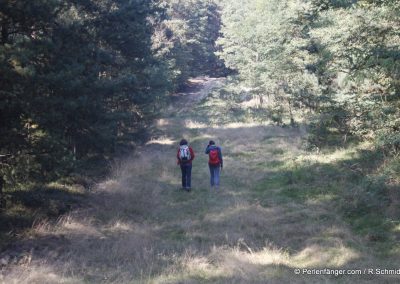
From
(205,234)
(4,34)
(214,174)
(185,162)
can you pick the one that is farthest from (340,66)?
(4,34)

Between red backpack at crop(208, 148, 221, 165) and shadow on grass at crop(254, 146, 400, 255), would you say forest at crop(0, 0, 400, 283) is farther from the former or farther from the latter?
red backpack at crop(208, 148, 221, 165)

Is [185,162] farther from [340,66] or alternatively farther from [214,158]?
[340,66]

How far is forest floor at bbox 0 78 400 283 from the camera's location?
8102 millimetres

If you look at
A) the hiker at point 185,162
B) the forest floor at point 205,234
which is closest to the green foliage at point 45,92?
the forest floor at point 205,234

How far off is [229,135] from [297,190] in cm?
1423

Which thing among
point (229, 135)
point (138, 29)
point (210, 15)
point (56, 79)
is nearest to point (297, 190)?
point (56, 79)

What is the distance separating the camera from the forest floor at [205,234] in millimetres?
8102

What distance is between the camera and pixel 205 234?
430 inches

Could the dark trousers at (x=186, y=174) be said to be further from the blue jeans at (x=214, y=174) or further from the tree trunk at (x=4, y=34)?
the tree trunk at (x=4, y=34)

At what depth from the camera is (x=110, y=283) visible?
7.54 meters

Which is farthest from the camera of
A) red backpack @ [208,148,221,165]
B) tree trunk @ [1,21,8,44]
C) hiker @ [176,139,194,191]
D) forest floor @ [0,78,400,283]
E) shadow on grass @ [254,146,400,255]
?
red backpack @ [208,148,221,165]

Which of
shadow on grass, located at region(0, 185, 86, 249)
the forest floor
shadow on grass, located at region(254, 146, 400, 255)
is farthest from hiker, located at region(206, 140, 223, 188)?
shadow on grass, located at region(0, 185, 86, 249)

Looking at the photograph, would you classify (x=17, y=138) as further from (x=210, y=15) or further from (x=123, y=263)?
(x=210, y=15)

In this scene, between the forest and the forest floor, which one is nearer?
the forest floor
